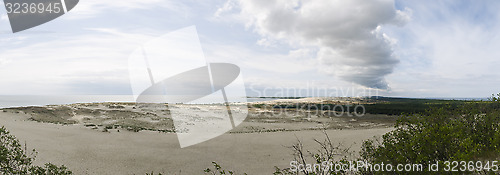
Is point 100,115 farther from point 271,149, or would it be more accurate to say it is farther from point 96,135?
point 271,149

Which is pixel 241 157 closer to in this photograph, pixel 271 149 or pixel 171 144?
pixel 271 149

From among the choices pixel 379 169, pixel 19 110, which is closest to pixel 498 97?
pixel 379 169

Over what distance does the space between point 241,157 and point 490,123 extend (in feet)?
62.8

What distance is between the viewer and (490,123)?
10562mm

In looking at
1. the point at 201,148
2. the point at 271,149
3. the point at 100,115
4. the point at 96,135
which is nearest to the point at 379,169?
the point at 271,149

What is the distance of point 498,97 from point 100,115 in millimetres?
58551

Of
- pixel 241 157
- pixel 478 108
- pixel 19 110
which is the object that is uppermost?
pixel 478 108

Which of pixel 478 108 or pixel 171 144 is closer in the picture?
pixel 478 108

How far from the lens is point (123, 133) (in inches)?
1257

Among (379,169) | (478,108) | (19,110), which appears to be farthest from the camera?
(19,110)

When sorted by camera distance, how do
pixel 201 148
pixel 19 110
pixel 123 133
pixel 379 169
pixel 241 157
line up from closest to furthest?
pixel 379 169 → pixel 241 157 → pixel 201 148 → pixel 123 133 → pixel 19 110

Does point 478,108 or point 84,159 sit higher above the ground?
point 478,108

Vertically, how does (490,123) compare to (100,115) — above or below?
above

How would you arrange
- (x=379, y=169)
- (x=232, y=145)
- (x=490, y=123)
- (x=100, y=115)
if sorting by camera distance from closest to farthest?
1. (x=379, y=169)
2. (x=490, y=123)
3. (x=232, y=145)
4. (x=100, y=115)
